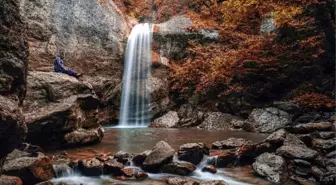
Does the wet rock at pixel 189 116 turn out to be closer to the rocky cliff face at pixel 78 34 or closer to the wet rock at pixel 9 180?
the rocky cliff face at pixel 78 34

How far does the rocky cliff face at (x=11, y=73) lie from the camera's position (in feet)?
10.6

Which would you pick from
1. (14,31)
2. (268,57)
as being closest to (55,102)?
(14,31)

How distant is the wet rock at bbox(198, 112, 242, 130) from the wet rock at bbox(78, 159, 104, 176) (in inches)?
306

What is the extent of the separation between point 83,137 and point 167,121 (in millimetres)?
6359

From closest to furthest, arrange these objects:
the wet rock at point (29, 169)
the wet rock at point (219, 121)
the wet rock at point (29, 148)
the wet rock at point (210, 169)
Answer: the wet rock at point (29, 169), the wet rock at point (210, 169), the wet rock at point (29, 148), the wet rock at point (219, 121)

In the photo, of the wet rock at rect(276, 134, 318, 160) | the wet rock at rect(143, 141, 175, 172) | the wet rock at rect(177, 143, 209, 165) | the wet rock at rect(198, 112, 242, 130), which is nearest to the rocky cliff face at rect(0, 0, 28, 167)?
the wet rock at rect(143, 141, 175, 172)

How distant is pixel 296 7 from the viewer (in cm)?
1118

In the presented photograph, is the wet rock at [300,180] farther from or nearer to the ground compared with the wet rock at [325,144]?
nearer to the ground

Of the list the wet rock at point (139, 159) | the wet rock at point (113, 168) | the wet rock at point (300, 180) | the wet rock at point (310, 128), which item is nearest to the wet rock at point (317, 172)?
the wet rock at point (300, 180)

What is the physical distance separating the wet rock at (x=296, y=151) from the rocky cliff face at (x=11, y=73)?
559 centimetres

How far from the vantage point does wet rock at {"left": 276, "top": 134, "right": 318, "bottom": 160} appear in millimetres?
6826

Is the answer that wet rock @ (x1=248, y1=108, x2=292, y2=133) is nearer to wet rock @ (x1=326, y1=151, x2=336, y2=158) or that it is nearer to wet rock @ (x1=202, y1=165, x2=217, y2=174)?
wet rock @ (x1=326, y1=151, x2=336, y2=158)

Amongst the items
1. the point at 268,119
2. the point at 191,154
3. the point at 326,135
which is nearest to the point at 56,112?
the point at 191,154

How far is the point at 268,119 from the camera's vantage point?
41.2ft
